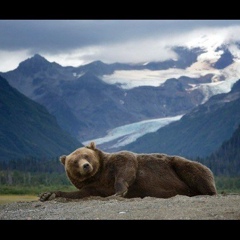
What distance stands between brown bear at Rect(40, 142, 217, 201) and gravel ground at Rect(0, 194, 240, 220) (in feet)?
2.82

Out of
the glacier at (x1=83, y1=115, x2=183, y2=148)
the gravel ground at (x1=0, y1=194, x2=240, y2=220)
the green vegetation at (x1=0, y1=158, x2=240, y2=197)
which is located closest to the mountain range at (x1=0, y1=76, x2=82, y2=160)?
the green vegetation at (x1=0, y1=158, x2=240, y2=197)

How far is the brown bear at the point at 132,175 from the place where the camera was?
1291 cm

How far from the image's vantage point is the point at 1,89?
61188 millimetres

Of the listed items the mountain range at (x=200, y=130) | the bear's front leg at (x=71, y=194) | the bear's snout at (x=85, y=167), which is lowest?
the mountain range at (x=200, y=130)

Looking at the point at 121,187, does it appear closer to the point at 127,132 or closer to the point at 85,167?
the point at 85,167

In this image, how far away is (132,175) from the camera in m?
13.0

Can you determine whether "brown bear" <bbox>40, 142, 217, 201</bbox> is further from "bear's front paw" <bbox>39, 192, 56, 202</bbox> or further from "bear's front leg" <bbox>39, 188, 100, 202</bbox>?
"bear's front paw" <bbox>39, 192, 56, 202</bbox>

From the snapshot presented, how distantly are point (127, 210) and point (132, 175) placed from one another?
3241mm

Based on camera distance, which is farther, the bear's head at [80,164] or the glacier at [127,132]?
the glacier at [127,132]

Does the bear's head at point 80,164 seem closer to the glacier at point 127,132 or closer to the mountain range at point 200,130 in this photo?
the glacier at point 127,132

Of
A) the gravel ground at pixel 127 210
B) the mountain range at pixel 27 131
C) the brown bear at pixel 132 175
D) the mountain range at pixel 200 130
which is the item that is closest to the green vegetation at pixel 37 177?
the mountain range at pixel 27 131

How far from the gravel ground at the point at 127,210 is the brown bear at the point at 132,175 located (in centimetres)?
86

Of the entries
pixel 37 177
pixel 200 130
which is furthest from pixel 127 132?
pixel 200 130

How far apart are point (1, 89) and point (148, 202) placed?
5194 centimetres
